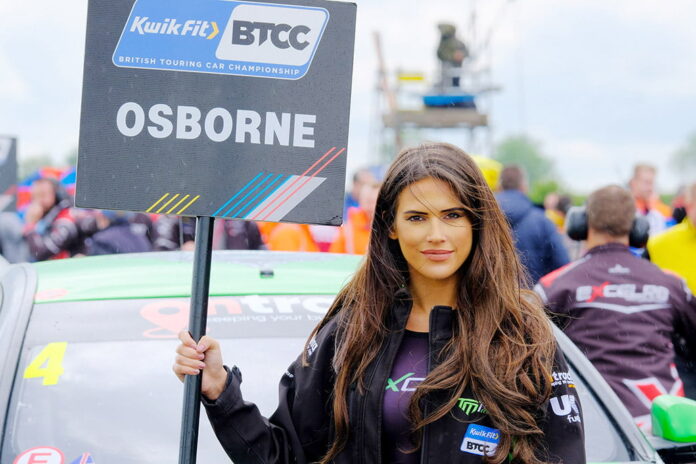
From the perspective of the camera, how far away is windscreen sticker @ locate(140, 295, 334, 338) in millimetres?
2746

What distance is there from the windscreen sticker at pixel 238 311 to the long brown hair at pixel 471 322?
538 mm

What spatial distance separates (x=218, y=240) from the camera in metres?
6.95

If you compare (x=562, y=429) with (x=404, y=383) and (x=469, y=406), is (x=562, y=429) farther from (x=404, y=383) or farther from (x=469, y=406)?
(x=404, y=383)

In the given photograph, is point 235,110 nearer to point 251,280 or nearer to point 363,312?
point 363,312

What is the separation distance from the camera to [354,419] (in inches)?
80.9

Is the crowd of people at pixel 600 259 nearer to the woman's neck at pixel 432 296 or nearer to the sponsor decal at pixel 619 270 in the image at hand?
the sponsor decal at pixel 619 270

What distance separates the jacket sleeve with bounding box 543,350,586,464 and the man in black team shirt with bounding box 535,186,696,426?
1.85 metres

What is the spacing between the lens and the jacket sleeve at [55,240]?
6.60m

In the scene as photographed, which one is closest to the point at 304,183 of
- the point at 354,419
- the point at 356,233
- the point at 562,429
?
the point at 354,419

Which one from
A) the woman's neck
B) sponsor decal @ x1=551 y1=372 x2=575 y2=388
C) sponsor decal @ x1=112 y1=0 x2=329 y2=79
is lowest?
sponsor decal @ x1=551 y1=372 x2=575 y2=388

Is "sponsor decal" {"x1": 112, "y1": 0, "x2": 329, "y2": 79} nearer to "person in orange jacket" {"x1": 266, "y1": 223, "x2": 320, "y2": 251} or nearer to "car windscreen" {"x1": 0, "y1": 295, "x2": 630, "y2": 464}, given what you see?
"car windscreen" {"x1": 0, "y1": 295, "x2": 630, "y2": 464}

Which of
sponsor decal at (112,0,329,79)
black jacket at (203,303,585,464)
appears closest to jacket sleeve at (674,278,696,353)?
black jacket at (203,303,585,464)

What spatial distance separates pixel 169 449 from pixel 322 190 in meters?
0.84

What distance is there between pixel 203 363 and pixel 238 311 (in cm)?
80
